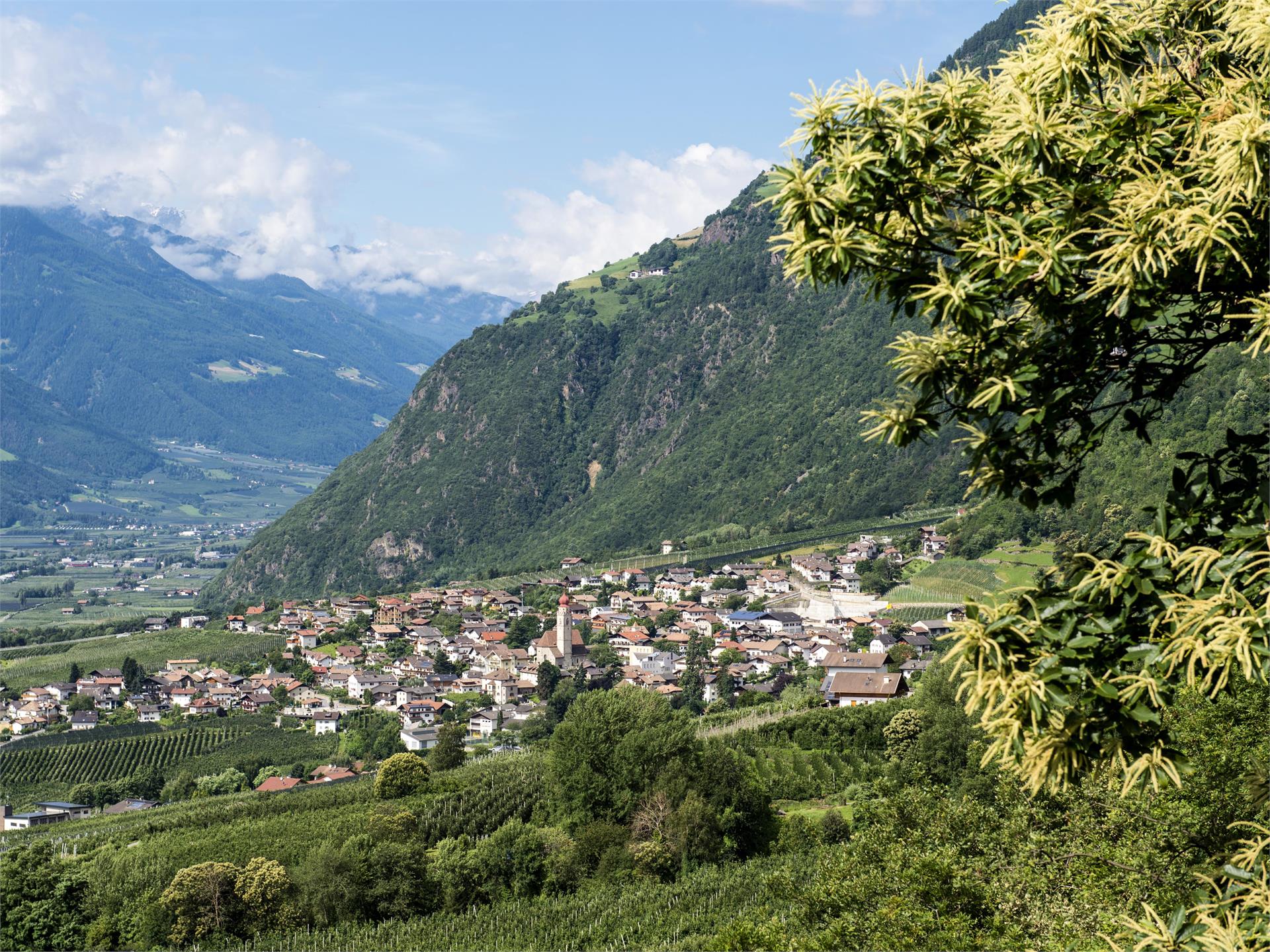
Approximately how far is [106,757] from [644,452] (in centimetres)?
11172

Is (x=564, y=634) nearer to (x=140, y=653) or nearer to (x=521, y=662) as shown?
(x=521, y=662)

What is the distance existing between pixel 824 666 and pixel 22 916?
4764cm

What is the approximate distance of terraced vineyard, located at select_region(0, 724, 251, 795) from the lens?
231ft

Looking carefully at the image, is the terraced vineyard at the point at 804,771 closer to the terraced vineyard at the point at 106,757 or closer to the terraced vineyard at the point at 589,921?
the terraced vineyard at the point at 589,921

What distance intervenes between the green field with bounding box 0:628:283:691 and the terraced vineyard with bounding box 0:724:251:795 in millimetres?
21641

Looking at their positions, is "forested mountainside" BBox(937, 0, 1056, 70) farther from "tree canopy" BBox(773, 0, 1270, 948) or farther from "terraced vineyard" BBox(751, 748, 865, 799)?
"tree canopy" BBox(773, 0, 1270, 948)

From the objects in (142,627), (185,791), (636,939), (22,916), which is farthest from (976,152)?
(142,627)

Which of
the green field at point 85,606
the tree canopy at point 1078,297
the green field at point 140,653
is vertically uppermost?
the tree canopy at point 1078,297

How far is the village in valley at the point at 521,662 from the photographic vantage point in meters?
71.2

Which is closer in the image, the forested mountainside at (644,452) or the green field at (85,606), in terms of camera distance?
the forested mountainside at (644,452)

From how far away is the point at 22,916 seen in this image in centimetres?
3784

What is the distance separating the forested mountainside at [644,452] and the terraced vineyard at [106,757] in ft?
224

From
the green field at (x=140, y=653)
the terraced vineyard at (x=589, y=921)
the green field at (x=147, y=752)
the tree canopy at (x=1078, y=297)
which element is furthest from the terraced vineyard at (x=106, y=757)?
the tree canopy at (x=1078, y=297)

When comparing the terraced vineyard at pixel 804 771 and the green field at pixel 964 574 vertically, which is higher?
the green field at pixel 964 574
